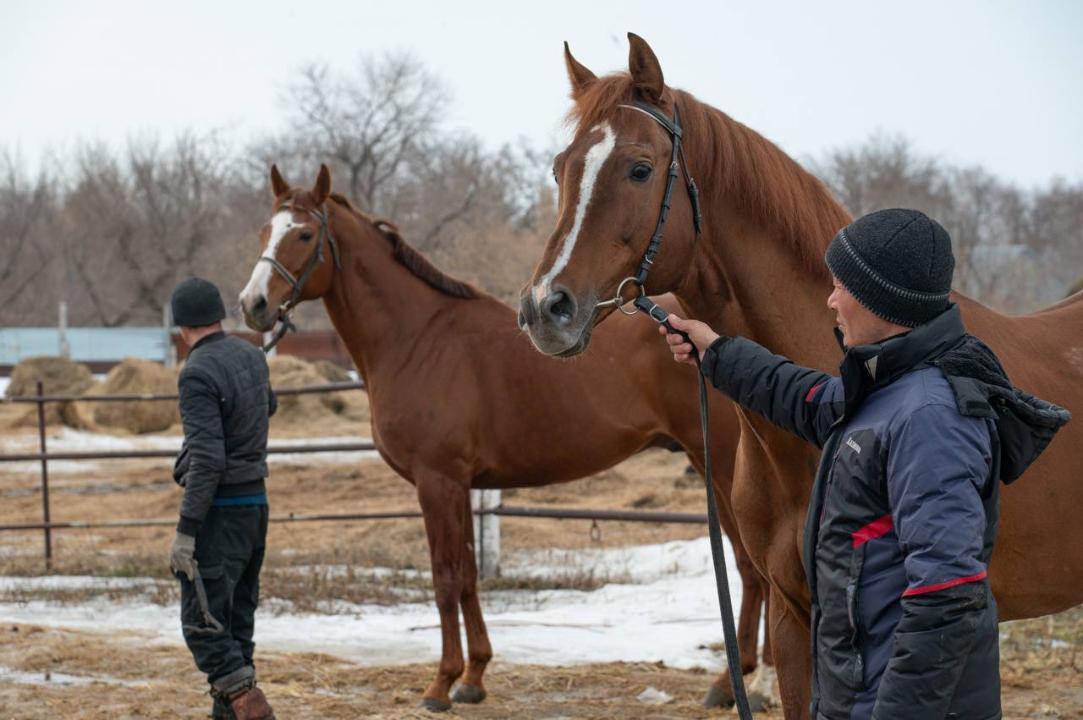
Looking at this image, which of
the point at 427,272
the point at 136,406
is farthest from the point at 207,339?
the point at 136,406

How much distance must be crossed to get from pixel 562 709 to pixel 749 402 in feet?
10.4

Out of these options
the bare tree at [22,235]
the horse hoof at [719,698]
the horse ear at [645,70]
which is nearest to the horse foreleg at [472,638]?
the horse hoof at [719,698]

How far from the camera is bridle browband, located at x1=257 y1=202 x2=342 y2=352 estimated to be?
223 inches

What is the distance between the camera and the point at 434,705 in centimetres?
516

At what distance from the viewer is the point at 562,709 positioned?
5.17m

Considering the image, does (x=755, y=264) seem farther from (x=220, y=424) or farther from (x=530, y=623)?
(x=530, y=623)

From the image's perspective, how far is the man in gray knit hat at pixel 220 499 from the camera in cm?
445

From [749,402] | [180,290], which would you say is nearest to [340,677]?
[180,290]

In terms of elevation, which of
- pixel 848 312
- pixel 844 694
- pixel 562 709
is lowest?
pixel 562 709

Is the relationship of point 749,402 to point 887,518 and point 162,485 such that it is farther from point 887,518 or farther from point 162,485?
point 162,485

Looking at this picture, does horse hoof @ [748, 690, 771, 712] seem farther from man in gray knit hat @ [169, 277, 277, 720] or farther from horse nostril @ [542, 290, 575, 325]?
horse nostril @ [542, 290, 575, 325]

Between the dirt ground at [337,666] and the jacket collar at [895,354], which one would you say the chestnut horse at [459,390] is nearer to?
the dirt ground at [337,666]

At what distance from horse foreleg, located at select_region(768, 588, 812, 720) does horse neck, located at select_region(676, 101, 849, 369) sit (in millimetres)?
693

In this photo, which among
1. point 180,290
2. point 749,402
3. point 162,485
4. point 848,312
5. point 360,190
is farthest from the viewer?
point 360,190
